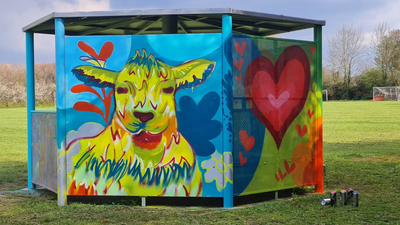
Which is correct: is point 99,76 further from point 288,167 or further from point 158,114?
point 288,167

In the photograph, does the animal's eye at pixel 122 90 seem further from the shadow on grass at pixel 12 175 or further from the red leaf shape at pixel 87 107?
the shadow on grass at pixel 12 175

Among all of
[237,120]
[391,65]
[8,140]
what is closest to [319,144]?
[237,120]

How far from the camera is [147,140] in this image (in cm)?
757

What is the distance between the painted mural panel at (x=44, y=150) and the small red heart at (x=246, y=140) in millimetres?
3172

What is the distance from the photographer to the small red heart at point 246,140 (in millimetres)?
7723

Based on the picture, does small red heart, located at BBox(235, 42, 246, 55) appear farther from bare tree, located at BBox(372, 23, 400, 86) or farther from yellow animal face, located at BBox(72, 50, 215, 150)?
bare tree, located at BBox(372, 23, 400, 86)

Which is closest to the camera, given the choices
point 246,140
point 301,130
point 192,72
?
point 192,72

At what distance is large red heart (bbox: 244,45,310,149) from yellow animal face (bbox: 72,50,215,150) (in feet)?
3.46

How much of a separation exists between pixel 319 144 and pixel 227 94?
8.02 ft

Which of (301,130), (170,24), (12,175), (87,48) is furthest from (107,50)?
(12,175)

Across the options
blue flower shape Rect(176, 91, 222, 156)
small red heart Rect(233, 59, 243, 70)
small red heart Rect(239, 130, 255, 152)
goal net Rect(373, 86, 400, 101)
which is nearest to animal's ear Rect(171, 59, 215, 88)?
blue flower shape Rect(176, 91, 222, 156)

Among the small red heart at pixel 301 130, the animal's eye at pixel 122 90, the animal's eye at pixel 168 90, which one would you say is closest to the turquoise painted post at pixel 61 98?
the animal's eye at pixel 122 90

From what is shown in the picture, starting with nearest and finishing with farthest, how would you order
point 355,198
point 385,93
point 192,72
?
point 355,198, point 192,72, point 385,93

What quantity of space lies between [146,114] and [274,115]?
220cm
